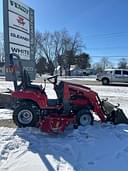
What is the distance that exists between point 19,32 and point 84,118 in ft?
15.0

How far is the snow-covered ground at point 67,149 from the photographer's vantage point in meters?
4.39

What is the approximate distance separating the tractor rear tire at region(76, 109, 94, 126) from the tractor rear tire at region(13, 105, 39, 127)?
3.80 feet

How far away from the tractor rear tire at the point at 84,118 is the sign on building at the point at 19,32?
3163 mm

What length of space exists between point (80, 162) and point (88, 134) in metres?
1.70

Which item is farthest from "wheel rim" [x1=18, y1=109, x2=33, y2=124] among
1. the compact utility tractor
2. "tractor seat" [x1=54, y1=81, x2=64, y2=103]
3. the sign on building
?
the sign on building

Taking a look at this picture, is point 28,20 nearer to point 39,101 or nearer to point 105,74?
point 39,101

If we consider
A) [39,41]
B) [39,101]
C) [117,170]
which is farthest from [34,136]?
[39,41]

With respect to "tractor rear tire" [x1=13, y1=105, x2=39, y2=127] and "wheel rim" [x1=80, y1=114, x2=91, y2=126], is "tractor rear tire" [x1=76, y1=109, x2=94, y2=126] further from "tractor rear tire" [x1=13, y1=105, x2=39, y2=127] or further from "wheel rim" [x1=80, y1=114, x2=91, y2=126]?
"tractor rear tire" [x1=13, y1=105, x2=39, y2=127]

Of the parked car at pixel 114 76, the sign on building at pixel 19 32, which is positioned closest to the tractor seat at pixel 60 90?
the sign on building at pixel 19 32

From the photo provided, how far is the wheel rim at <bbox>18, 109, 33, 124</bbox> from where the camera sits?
272 inches

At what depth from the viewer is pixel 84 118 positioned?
702cm

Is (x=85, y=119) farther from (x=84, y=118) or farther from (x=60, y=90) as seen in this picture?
(x=60, y=90)

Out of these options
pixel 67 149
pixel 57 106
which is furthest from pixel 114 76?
pixel 67 149

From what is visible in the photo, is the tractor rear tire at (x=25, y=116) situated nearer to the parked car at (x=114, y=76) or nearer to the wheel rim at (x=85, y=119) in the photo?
the wheel rim at (x=85, y=119)
